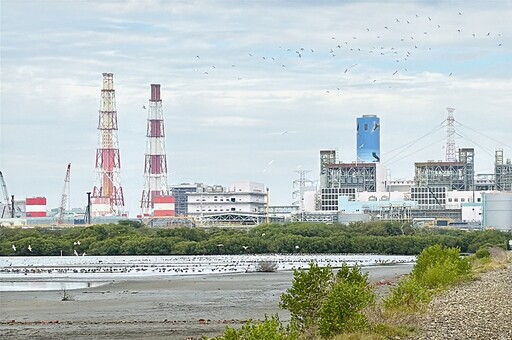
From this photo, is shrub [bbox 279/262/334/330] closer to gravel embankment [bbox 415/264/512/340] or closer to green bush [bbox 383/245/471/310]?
gravel embankment [bbox 415/264/512/340]

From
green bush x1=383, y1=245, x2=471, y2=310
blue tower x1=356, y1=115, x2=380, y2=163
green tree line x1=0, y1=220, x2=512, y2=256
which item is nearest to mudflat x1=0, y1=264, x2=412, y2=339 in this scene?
green bush x1=383, y1=245, x2=471, y2=310

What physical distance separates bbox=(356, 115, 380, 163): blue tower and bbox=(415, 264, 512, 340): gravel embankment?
15613cm

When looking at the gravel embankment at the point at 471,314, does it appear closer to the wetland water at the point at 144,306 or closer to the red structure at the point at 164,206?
the wetland water at the point at 144,306

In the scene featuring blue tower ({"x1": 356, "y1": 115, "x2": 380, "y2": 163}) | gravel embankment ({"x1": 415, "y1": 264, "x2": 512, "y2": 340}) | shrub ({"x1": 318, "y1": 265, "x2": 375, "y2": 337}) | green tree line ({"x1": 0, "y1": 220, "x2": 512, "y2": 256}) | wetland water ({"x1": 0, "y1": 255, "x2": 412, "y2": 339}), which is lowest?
green tree line ({"x1": 0, "y1": 220, "x2": 512, "y2": 256})

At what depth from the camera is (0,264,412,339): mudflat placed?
97.9 ft

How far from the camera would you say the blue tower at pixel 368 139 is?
192875mm

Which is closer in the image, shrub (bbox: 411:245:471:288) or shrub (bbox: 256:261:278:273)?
shrub (bbox: 411:245:471:288)

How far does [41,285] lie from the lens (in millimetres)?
56375

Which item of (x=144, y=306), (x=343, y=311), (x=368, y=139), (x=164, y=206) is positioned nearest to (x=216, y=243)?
(x=164, y=206)

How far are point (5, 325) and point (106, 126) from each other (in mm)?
155808

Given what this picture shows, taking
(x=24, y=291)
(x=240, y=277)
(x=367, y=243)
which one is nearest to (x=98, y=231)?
(x=367, y=243)

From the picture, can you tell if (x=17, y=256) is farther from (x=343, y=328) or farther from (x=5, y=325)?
(x=343, y=328)

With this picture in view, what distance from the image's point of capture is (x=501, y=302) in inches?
1148

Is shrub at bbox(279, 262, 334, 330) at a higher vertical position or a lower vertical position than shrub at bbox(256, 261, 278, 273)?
higher
